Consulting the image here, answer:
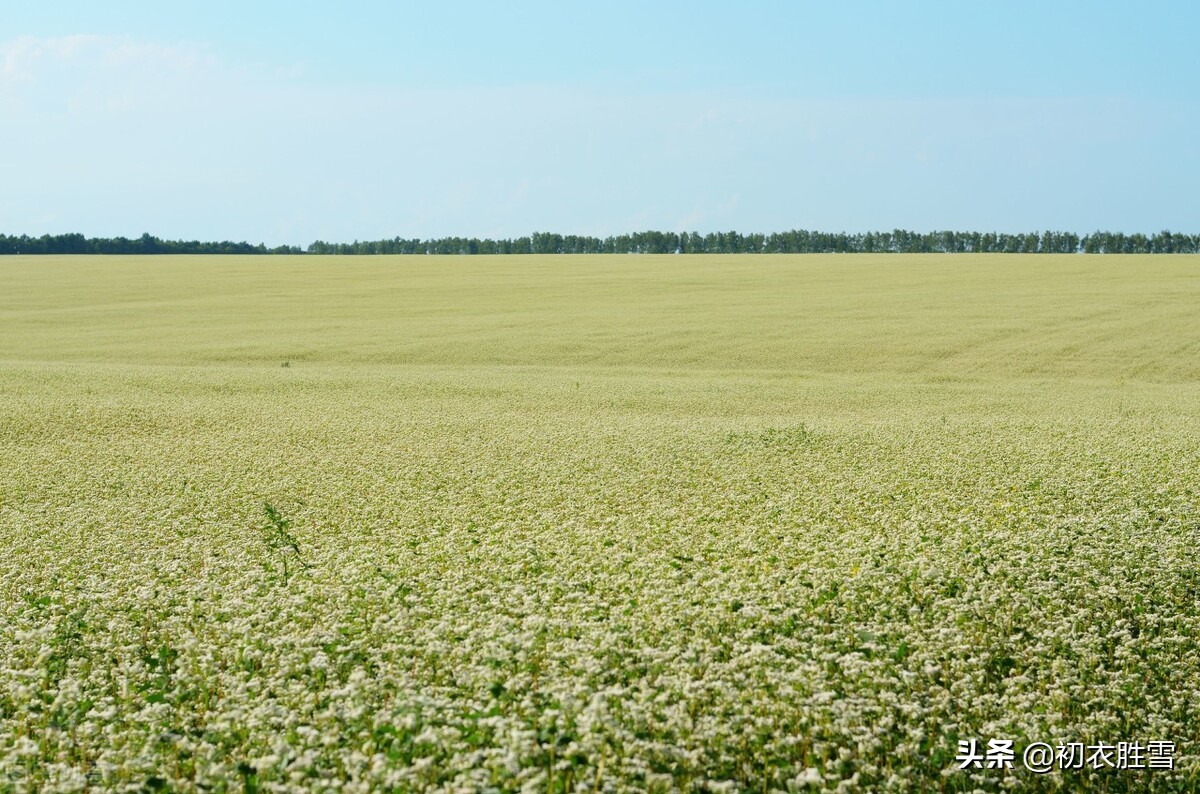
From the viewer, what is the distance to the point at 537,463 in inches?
518

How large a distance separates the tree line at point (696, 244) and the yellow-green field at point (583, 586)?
240 ft

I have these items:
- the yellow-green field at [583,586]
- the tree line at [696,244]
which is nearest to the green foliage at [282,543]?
the yellow-green field at [583,586]

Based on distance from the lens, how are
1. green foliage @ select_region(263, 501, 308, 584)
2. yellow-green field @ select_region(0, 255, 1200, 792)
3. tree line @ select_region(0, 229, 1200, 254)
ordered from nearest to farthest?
1. yellow-green field @ select_region(0, 255, 1200, 792)
2. green foliage @ select_region(263, 501, 308, 584)
3. tree line @ select_region(0, 229, 1200, 254)

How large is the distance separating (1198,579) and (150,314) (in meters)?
39.9

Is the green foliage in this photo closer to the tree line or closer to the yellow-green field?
the yellow-green field

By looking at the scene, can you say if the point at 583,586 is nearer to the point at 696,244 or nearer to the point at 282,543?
the point at 282,543

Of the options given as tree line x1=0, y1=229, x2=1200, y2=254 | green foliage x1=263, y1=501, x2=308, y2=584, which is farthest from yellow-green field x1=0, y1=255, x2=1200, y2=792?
tree line x1=0, y1=229, x2=1200, y2=254

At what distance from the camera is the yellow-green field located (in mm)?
4863

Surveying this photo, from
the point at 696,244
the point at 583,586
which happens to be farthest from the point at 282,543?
the point at 696,244

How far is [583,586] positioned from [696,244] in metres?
90.1

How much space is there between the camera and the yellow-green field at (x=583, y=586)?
4.86 meters

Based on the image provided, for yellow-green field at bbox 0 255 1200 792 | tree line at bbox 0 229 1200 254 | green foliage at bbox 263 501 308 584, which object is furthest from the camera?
tree line at bbox 0 229 1200 254

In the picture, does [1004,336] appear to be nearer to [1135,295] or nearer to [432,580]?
[1135,295]

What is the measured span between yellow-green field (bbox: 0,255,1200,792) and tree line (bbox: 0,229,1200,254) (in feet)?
240
